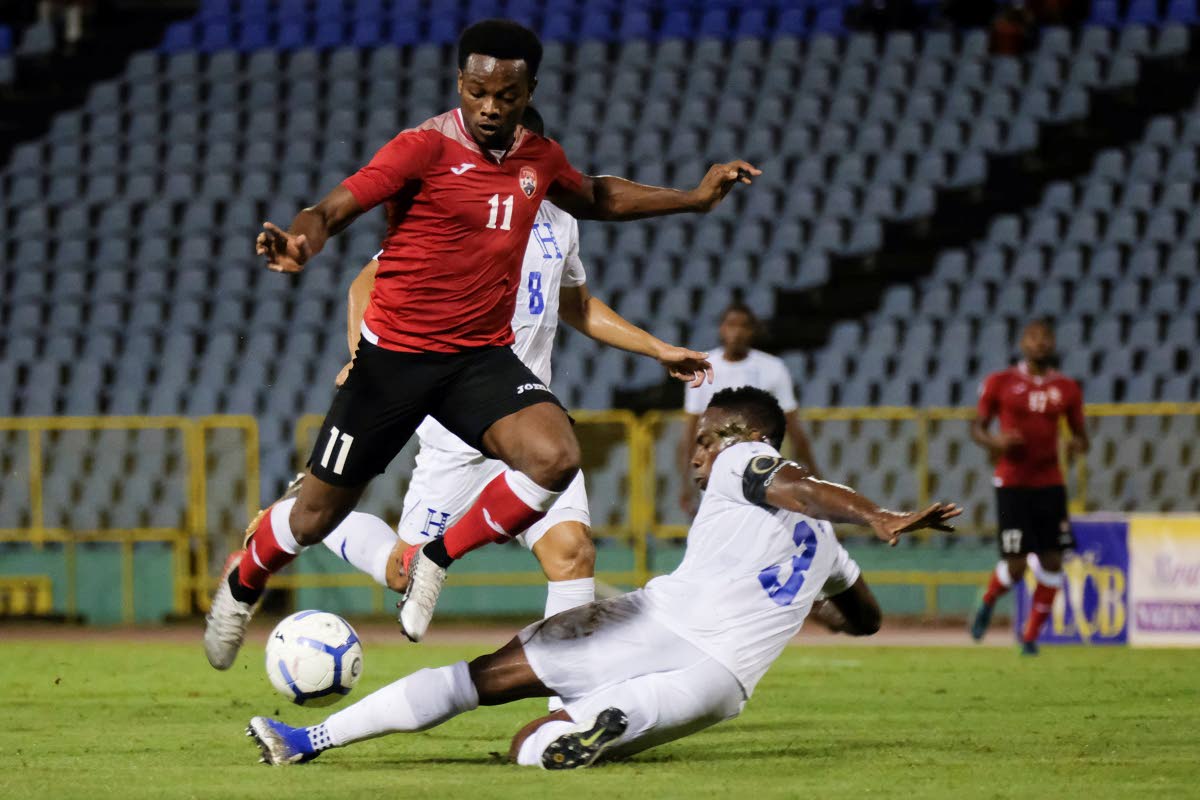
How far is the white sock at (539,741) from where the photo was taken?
19.5 ft

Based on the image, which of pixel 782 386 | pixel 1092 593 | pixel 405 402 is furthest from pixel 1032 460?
pixel 405 402

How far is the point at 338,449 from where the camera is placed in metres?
6.37

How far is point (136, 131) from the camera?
19.8 metres

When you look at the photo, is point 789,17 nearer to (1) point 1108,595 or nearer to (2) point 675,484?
(2) point 675,484

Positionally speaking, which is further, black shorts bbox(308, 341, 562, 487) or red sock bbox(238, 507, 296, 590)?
red sock bbox(238, 507, 296, 590)

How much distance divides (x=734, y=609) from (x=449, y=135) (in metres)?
1.87

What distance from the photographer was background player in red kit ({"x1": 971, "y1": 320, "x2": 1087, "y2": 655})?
12.2m

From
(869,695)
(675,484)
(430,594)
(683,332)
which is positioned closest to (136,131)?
(683,332)

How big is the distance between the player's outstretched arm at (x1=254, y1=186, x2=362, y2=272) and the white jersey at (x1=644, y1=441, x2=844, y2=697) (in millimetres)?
1427

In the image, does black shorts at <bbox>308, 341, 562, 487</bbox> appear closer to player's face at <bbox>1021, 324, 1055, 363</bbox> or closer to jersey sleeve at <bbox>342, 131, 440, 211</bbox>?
jersey sleeve at <bbox>342, 131, 440, 211</bbox>

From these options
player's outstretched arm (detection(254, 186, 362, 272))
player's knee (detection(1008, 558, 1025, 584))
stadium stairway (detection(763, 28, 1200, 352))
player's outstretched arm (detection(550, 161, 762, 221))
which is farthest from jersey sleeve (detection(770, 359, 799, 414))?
player's outstretched arm (detection(254, 186, 362, 272))

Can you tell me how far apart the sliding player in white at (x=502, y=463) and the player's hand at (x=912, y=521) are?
1.76 meters

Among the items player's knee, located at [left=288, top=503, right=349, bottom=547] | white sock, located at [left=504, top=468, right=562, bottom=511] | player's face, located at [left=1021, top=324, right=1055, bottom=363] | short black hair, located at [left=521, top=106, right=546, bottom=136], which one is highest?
short black hair, located at [left=521, top=106, right=546, bottom=136]

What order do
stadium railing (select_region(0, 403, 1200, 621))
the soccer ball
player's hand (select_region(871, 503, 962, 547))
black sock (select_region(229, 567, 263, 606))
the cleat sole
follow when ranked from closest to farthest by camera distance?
player's hand (select_region(871, 503, 962, 547)) < the cleat sole < the soccer ball < black sock (select_region(229, 567, 263, 606)) < stadium railing (select_region(0, 403, 1200, 621))
